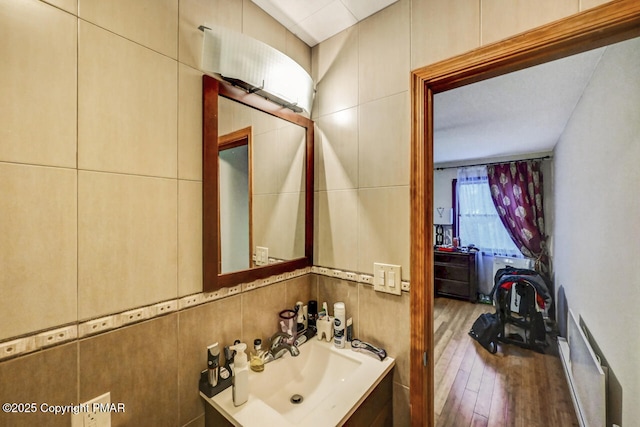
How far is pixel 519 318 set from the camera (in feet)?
9.54

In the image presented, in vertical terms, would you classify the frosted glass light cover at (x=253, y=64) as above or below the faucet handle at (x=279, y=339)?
above

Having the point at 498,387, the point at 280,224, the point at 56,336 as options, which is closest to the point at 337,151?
the point at 280,224

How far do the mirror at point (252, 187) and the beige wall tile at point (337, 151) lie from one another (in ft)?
0.17

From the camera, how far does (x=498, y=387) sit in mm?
2191

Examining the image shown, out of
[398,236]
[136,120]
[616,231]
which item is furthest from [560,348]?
[136,120]

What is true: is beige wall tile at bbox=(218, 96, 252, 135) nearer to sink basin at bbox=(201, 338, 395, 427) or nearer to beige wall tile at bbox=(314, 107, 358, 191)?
beige wall tile at bbox=(314, 107, 358, 191)

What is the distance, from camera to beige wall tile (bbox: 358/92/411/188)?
3.49 ft

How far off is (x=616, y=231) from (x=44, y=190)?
240 centimetres

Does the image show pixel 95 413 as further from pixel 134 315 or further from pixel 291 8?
pixel 291 8

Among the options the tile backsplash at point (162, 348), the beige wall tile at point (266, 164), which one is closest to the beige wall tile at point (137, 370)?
the tile backsplash at point (162, 348)

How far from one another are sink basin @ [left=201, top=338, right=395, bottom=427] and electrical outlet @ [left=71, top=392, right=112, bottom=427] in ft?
0.92

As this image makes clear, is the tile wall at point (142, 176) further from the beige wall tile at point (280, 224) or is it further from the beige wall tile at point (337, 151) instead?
the beige wall tile at point (280, 224)

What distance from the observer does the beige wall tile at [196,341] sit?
0.86 meters

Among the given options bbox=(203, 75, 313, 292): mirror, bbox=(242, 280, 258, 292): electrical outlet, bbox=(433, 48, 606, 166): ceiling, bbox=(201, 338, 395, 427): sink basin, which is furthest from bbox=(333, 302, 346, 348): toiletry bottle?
bbox=(433, 48, 606, 166): ceiling
